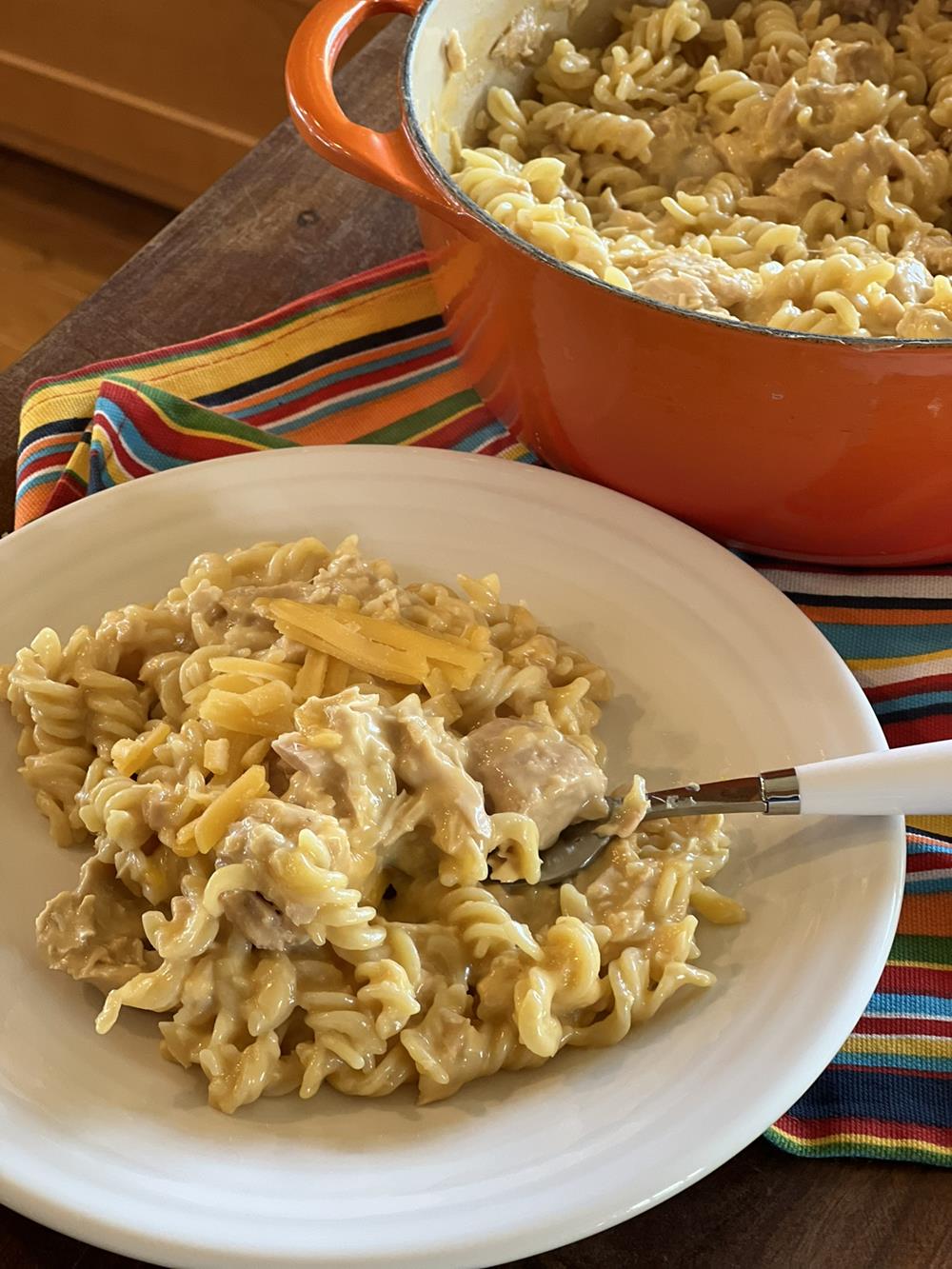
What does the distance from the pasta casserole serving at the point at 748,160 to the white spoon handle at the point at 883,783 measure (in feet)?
1.94

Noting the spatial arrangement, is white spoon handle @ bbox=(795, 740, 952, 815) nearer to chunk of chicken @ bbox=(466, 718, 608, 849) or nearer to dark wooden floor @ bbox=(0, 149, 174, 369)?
chunk of chicken @ bbox=(466, 718, 608, 849)

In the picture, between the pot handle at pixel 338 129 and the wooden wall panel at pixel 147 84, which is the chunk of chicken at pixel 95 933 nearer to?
the pot handle at pixel 338 129

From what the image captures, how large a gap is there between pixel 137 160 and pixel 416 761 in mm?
4062

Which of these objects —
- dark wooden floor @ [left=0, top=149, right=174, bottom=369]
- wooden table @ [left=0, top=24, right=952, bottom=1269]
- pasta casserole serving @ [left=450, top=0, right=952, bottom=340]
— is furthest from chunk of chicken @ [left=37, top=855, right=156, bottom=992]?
dark wooden floor @ [left=0, top=149, right=174, bottom=369]

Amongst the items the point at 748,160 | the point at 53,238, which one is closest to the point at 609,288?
the point at 748,160

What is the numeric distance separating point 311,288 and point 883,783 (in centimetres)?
139

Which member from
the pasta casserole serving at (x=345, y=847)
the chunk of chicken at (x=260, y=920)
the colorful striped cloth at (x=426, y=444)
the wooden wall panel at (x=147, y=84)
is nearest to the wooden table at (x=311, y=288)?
the colorful striped cloth at (x=426, y=444)

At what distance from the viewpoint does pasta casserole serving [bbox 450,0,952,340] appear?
1.66 m

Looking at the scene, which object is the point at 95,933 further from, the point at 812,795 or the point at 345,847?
the point at 812,795

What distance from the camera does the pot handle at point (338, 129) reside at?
5.11ft

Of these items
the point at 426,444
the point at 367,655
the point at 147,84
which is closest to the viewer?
the point at 367,655

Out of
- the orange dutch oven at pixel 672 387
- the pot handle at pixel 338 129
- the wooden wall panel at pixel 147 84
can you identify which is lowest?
the wooden wall panel at pixel 147 84

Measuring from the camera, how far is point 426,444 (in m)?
1.97

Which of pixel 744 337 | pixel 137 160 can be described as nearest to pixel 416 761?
pixel 744 337
